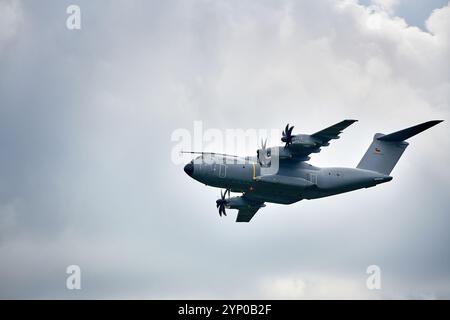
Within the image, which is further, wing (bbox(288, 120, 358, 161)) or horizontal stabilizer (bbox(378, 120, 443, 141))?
wing (bbox(288, 120, 358, 161))

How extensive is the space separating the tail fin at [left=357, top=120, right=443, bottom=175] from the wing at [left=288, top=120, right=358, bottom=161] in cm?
344

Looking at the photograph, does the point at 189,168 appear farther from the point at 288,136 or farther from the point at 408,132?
the point at 408,132

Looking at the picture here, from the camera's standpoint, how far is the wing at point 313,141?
3691 cm

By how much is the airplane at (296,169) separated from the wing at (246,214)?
133 inches

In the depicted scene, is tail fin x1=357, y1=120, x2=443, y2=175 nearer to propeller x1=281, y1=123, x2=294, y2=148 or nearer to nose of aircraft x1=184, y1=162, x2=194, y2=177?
propeller x1=281, y1=123, x2=294, y2=148

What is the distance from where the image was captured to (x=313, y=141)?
3741 centimetres

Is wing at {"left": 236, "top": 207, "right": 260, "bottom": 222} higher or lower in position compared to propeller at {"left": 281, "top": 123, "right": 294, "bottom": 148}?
lower

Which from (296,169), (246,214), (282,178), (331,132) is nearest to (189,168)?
(282,178)

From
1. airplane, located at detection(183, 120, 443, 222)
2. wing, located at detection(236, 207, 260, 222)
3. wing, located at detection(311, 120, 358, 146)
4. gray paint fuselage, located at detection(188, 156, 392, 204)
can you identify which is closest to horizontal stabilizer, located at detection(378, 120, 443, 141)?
airplane, located at detection(183, 120, 443, 222)

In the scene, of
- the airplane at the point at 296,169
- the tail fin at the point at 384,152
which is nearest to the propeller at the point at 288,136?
the airplane at the point at 296,169

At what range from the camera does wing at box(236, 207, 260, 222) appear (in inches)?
1729

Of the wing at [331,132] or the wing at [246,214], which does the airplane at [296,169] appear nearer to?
the wing at [331,132]
